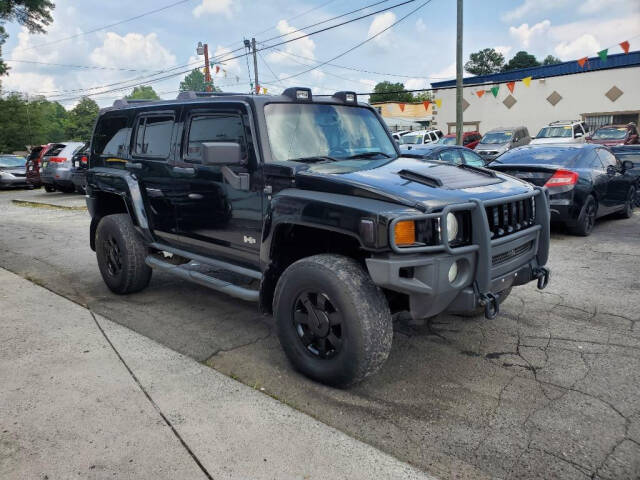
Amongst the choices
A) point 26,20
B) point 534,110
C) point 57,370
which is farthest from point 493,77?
point 57,370

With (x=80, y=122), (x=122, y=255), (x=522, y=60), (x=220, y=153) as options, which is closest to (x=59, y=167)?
(x=122, y=255)

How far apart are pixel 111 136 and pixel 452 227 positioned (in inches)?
159

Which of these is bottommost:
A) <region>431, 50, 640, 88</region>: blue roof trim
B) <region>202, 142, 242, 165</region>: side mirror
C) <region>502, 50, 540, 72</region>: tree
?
<region>202, 142, 242, 165</region>: side mirror

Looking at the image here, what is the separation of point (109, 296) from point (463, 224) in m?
3.97

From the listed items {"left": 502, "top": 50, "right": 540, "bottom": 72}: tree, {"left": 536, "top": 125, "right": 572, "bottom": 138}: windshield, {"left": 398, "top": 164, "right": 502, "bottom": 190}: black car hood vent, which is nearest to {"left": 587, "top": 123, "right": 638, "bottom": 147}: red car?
{"left": 536, "top": 125, "right": 572, "bottom": 138}: windshield

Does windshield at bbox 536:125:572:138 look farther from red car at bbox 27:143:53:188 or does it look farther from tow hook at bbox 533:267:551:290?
red car at bbox 27:143:53:188

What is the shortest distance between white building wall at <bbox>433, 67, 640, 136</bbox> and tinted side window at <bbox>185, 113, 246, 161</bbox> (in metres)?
27.6

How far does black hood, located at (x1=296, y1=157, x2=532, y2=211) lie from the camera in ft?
9.74

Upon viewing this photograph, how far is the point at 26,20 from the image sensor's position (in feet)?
91.4

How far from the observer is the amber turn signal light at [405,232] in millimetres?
2787

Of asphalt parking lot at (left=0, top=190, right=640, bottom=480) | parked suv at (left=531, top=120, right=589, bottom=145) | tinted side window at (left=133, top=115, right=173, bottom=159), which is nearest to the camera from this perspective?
asphalt parking lot at (left=0, top=190, right=640, bottom=480)

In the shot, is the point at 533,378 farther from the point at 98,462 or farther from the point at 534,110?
the point at 534,110

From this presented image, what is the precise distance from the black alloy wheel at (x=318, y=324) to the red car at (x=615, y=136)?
1860cm

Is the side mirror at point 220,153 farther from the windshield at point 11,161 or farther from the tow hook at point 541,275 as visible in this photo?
the windshield at point 11,161
